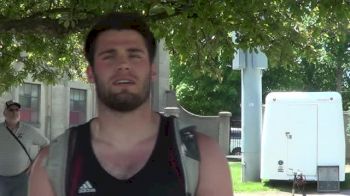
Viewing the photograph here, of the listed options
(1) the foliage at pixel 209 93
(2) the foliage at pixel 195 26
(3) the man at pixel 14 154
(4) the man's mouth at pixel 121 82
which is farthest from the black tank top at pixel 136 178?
(1) the foliage at pixel 209 93

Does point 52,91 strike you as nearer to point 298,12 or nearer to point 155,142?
point 298,12

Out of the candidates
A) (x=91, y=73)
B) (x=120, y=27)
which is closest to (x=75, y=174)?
(x=91, y=73)

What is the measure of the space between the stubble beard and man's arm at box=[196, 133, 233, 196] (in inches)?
10.3

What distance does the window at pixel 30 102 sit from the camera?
27469mm

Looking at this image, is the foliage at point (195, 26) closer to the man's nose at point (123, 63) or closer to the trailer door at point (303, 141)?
the man's nose at point (123, 63)

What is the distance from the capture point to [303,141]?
15.8m

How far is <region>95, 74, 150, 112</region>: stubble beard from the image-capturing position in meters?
2.31

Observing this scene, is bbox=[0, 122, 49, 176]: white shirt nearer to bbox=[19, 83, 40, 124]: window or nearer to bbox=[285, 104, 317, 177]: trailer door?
bbox=[285, 104, 317, 177]: trailer door

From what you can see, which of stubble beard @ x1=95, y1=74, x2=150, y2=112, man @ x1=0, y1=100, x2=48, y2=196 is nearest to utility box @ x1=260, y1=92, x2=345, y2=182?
man @ x1=0, y1=100, x2=48, y2=196

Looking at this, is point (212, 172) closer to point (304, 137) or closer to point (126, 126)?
point (126, 126)

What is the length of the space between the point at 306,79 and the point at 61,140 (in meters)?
45.8

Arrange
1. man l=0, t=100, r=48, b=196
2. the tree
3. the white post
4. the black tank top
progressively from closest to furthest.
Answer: the black tank top, the tree, man l=0, t=100, r=48, b=196, the white post

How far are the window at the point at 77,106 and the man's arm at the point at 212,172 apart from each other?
28592 millimetres

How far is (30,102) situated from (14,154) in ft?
67.0
